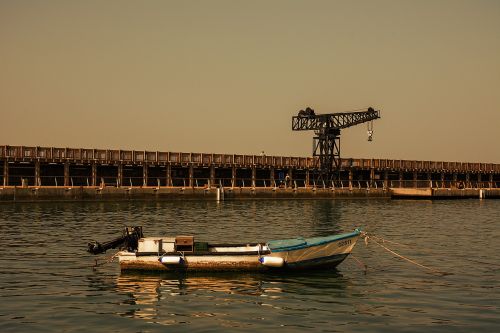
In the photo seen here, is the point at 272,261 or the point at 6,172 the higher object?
the point at 6,172

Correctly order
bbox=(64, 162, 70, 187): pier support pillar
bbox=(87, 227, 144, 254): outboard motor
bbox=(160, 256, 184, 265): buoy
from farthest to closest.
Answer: bbox=(64, 162, 70, 187): pier support pillar, bbox=(87, 227, 144, 254): outboard motor, bbox=(160, 256, 184, 265): buoy

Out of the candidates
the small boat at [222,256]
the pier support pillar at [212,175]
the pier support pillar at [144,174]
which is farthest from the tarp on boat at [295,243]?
the pier support pillar at [212,175]

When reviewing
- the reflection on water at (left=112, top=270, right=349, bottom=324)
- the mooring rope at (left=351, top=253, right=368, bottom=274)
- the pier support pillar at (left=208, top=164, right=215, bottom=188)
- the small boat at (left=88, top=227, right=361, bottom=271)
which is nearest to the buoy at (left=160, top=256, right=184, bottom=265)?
the small boat at (left=88, top=227, right=361, bottom=271)

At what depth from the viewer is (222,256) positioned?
2380cm

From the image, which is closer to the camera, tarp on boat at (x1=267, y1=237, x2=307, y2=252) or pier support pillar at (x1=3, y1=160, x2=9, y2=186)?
tarp on boat at (x1=267, y1=237, x2=307, y2=252)

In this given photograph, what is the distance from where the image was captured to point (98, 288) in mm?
21516

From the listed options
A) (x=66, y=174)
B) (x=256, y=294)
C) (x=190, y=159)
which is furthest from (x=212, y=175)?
(x=256, y=294)

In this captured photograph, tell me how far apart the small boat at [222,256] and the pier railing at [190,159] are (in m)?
57.8

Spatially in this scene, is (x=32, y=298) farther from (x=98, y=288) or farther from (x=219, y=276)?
(x=219, y=276)

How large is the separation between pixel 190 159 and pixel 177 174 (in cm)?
475

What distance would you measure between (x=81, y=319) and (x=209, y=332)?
3703mm

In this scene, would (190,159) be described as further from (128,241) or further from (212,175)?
(128,241)

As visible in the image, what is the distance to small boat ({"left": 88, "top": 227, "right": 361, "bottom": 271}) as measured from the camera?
2370 cm

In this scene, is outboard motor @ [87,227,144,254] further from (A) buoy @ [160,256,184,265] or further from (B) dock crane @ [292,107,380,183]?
(B) dock crane @ [292,107,380,183]
